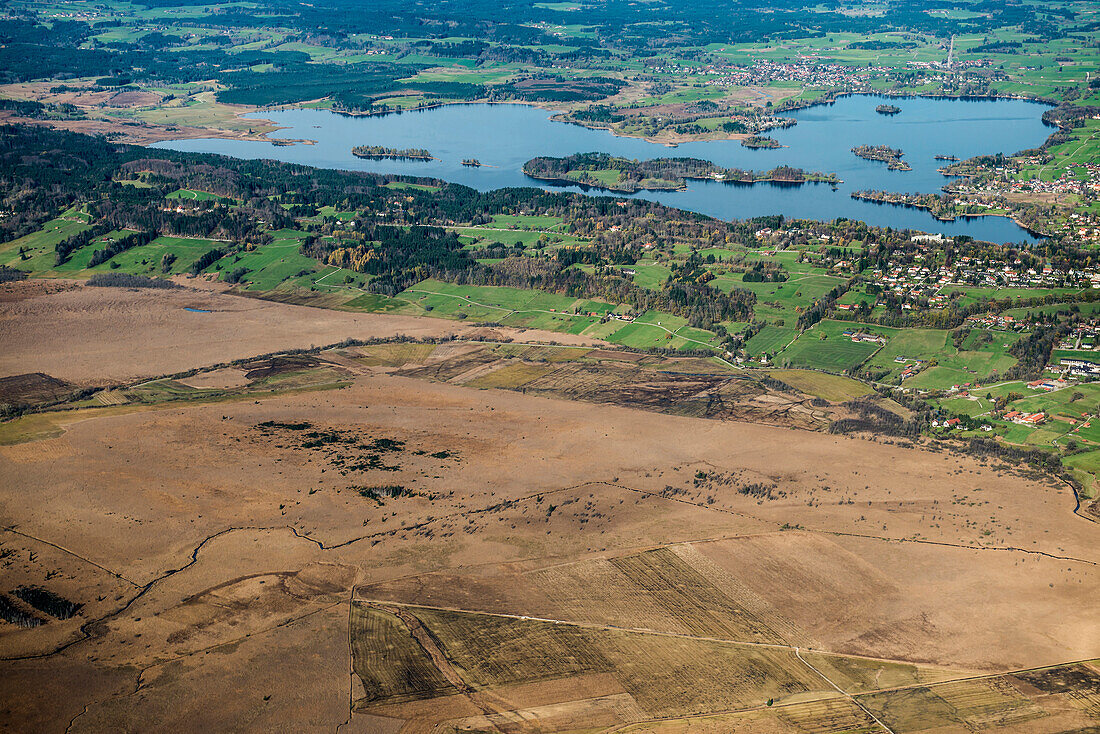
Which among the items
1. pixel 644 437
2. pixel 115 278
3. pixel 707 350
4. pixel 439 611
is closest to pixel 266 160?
pixel 115 278

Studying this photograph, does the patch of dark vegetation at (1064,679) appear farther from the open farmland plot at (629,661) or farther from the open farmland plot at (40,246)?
the open farmland plot at (40,246)

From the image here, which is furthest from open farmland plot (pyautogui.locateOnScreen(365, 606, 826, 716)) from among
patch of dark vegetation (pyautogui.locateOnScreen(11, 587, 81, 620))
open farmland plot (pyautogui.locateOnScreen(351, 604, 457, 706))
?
patch of dark vegetation (pyautogui.locateOnScreen(11, 587, 81, 620))

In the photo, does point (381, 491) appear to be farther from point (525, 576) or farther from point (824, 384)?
point (824, 384)

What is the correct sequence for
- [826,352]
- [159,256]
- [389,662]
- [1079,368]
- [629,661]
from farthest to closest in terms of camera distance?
[159,256] < [826,352] < [1079,368] < [629,661] < [389,662]

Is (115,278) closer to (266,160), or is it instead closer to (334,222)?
(334,222)

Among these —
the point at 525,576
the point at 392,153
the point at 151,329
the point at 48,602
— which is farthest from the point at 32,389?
the point at 392,153

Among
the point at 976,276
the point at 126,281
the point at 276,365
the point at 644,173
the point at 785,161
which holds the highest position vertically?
the point at 785,161
